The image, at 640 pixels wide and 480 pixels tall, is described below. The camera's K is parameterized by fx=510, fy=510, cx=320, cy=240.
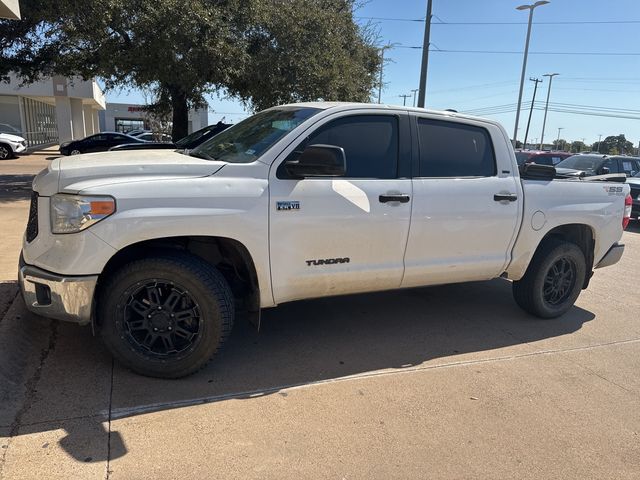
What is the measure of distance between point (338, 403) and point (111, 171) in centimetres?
217

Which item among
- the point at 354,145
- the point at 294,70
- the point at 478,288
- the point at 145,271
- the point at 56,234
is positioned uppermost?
the point at 294,70

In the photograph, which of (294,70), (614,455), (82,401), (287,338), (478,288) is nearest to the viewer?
(614,455)

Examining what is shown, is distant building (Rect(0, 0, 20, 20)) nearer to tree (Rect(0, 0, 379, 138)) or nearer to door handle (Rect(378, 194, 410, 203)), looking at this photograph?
tree (Rect(0, 0, 379, 138))

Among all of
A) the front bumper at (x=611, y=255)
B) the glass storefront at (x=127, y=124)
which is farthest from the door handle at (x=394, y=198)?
the glass storefront at (x=127, y=124)

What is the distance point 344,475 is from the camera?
2746 millimetres

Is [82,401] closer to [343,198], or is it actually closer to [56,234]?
[56,234]

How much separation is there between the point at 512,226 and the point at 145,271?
3.20 meters

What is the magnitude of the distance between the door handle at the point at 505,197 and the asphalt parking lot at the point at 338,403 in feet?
4.22

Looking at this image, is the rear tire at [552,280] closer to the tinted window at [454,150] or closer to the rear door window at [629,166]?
the tinted window at [454,150]

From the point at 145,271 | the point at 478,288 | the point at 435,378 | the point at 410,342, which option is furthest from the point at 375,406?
the point at 478,288

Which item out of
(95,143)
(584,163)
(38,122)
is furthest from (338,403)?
(38,122)

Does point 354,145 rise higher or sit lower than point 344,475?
higher

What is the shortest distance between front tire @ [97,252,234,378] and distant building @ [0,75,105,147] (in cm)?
2885

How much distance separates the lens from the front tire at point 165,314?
11.1 feet
